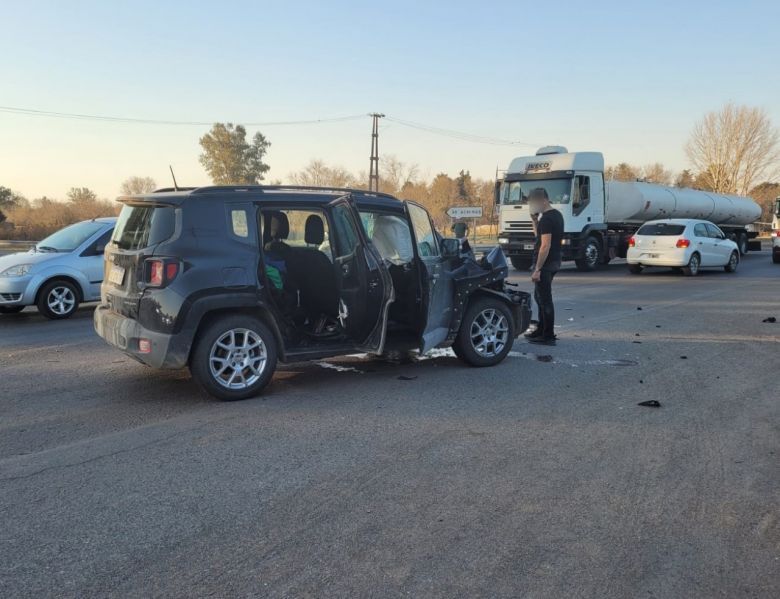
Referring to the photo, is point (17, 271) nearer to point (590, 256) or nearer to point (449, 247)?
point (449, 247)

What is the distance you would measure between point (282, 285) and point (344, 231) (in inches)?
31.6

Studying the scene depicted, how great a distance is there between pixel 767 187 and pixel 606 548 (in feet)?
244

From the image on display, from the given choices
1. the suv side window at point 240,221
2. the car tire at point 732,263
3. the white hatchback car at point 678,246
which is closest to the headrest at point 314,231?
the suv side window at point 240,221

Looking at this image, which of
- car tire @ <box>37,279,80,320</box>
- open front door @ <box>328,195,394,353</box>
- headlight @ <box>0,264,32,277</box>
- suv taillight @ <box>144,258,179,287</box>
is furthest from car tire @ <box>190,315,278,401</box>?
headlight @ <box>0,264,32,277</box>

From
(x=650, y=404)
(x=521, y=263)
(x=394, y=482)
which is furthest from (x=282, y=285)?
(x=521, y=263)

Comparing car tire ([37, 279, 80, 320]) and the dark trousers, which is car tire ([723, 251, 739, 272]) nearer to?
the dark trousers

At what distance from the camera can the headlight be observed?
10180 mm

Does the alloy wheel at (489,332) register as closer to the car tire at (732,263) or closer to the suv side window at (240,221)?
the suv side window at (240,221)

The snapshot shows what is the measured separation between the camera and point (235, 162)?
236 feet

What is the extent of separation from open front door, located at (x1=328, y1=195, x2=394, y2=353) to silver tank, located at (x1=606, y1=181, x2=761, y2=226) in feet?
56.3

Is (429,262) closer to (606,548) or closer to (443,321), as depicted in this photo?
(443,321)

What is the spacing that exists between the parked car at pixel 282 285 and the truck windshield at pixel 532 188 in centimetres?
1298

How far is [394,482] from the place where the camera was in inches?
156

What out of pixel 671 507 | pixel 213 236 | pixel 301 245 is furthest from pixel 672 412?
pixel 213 236
